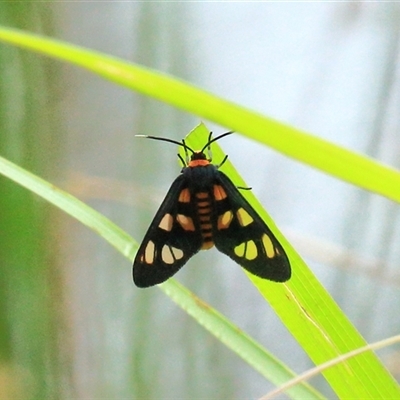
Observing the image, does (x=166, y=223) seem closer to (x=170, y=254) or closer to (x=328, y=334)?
(x=170, y=254)

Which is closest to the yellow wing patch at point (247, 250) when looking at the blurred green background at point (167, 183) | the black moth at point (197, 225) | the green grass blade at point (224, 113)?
the black moth at point (197, 225)

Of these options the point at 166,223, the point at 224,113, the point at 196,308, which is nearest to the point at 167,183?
the point at 166,223

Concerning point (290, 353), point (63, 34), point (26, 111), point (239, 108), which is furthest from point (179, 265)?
point (290, 353)

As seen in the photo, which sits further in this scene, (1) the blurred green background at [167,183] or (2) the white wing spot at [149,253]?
(1) the blurred green background at [167,183]

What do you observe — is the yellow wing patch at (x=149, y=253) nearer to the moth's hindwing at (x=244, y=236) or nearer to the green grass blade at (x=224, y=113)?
the moth's hindwing at (x=244, y=236)

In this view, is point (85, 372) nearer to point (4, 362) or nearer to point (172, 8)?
point (4, 362)
